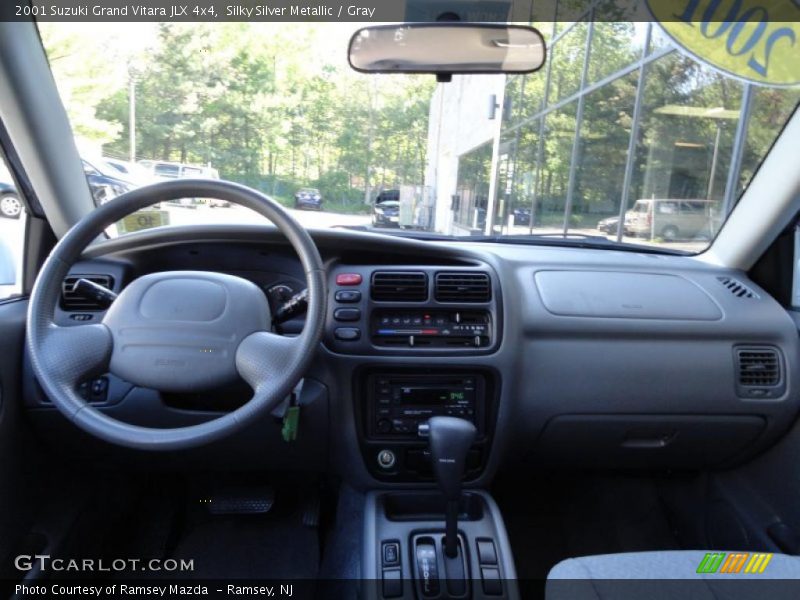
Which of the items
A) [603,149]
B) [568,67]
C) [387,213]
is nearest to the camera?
[387,213]

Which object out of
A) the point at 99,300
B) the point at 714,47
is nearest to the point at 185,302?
the point at 99,300

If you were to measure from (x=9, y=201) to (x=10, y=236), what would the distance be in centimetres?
14

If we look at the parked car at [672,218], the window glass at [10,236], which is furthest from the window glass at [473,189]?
the window glass at [10,236]

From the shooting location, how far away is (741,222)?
252cm

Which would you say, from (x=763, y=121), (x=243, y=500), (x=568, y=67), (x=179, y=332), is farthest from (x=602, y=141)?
(x=179, y=332)

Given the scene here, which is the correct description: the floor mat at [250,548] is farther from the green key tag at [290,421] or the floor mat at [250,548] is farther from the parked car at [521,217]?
the parked car at [521,217]

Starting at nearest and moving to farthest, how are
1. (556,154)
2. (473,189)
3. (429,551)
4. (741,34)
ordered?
(741,34), (429,551), (473,189), (556,154)

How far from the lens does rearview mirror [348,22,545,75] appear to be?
198 centimetres

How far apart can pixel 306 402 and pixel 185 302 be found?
24.1 inches

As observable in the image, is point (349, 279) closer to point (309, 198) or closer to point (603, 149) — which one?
point (309, 198)

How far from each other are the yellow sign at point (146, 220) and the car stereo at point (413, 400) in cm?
100

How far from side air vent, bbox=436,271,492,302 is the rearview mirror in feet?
2.52

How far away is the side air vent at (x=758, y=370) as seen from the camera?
2277mm

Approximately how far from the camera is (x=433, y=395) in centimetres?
213
